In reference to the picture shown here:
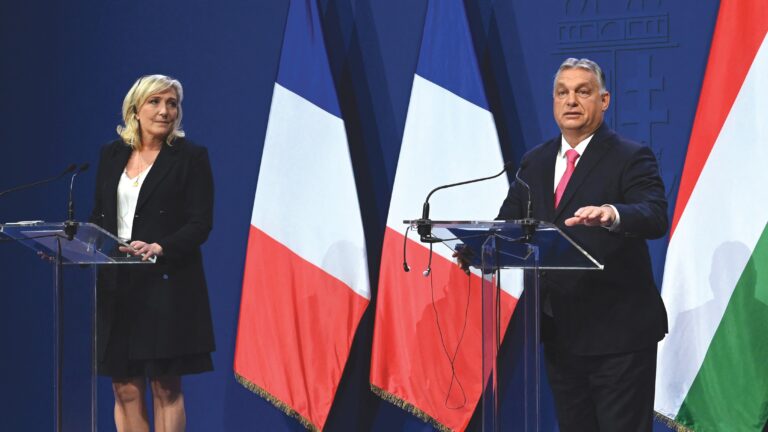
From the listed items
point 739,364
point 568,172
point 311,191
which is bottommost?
point 739,364

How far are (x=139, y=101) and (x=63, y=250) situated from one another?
30.4 inches

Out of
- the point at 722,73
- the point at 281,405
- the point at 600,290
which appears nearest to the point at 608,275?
the point at 600,290

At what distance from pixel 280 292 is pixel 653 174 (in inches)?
77.1

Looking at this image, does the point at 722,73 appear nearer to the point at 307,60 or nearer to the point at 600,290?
the point at 600,290

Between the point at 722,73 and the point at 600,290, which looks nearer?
the point at 600,290

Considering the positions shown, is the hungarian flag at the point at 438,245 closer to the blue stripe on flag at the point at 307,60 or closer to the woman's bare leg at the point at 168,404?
the blue stripe on flag at the point at 307,60

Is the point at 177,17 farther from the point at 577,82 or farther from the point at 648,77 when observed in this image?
the point at 577,82

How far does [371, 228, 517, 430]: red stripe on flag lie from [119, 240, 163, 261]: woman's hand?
1.15 m

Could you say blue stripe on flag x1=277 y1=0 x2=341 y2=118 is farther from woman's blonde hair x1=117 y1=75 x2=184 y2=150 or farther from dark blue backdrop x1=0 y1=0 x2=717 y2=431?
woman's blonde hair x1=117 y1=75 x2=184 y2=150

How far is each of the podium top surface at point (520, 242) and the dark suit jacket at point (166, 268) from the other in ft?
4.15

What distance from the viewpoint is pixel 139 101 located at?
358 cm

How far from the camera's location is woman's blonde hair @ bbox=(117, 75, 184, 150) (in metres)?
3.56

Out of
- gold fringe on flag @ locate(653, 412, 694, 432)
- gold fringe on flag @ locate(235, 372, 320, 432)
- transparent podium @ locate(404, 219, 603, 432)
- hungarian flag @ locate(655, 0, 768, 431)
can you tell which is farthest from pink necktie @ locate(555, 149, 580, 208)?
gold fringe on flag @ locate(235, 372, 320, 432)

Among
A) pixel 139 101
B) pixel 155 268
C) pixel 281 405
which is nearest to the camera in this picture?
pixel 155 268
